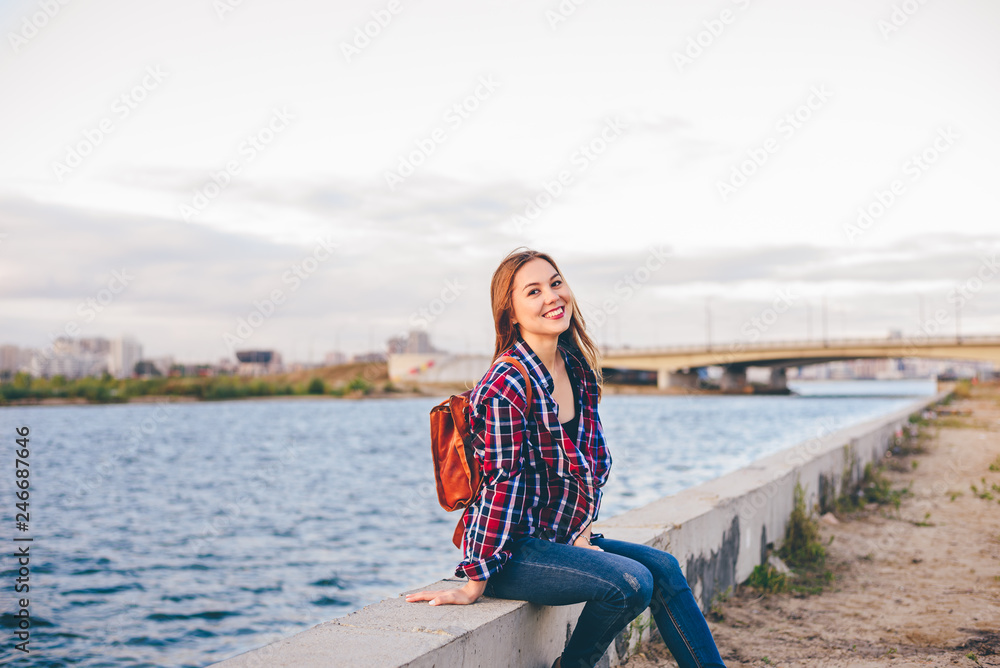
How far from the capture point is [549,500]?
2.96 meters

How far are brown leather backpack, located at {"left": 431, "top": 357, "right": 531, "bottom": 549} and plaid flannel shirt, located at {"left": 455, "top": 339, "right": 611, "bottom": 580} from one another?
0.03 metres

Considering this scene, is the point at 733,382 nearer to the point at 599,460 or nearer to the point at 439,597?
the point at 599,460

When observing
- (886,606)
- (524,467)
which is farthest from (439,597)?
(886,606)

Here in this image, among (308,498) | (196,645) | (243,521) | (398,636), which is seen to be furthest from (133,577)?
(398,636)

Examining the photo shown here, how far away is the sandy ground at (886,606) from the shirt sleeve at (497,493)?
140cm

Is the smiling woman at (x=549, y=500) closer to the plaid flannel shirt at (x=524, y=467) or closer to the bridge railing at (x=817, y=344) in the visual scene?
the plaid flannel shirt at (x=524, y=467)

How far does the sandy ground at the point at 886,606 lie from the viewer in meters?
3.89

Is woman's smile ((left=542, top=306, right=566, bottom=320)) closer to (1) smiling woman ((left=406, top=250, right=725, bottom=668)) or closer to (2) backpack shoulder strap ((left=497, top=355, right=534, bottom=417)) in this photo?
(1) smiling woman ((left=406, top=250, right=725, bottom=668))

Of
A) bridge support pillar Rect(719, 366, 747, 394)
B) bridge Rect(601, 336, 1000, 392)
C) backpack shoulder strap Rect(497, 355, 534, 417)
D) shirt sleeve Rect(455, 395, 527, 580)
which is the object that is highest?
bridge Rect(601, 336, 1000, 392)

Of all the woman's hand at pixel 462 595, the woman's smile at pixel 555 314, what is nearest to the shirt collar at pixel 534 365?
the woman's smile at pixel 555 314

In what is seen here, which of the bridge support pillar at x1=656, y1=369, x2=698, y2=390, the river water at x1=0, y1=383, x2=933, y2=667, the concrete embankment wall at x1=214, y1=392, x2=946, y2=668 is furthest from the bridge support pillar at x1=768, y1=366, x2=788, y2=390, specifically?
the concrete embankment wall at x1=214, y1=392, x2=946, y2=668

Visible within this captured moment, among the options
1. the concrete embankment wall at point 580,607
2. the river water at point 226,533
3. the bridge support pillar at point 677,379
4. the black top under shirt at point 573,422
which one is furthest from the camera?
the bridge support pillar at point 677,379

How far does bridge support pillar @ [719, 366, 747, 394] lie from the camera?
9049 centimetres

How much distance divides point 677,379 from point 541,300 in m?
83.5
